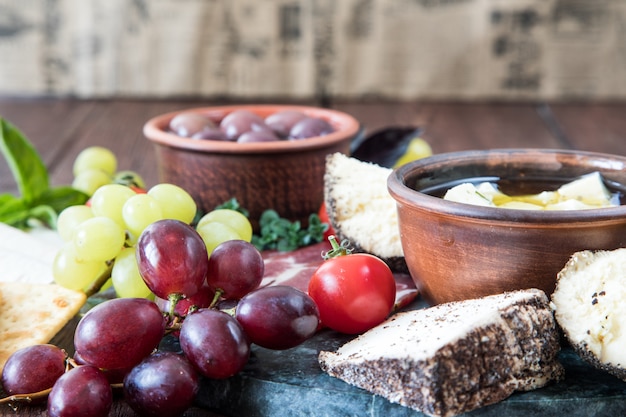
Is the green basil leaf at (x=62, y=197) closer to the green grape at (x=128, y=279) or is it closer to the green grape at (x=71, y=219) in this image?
the green grape at (x=71, y=219)

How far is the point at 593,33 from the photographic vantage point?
2588mm

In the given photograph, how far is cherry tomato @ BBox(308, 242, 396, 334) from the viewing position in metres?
0.92

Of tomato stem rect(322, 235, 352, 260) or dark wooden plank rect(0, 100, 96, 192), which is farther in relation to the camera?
dark wooden plank rect(0, 100, 96, 192)

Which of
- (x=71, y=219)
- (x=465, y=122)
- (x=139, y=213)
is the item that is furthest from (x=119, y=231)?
(x=465, y=122)

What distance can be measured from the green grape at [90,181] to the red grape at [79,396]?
0.70 metres

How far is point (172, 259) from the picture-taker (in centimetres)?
84

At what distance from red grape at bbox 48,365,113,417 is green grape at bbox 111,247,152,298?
8.9 inches

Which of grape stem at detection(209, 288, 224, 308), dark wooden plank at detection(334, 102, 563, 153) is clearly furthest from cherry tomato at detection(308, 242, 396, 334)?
dark wooden plank at detection(334, 102, 563, 153)

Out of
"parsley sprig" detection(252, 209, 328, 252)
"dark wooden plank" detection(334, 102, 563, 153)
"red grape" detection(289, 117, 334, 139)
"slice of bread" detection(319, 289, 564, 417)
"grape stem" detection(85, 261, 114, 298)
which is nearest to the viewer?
"slice of bread" detection(319, 289, 564, 417)

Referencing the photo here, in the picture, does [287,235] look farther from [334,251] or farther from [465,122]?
[465,122]

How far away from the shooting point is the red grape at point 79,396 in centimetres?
75

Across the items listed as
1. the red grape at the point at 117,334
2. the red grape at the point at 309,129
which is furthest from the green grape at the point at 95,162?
the red grape at the point at 117,334

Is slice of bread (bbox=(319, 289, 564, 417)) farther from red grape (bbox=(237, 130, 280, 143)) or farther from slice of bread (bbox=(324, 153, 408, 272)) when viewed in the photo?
red grape (bbox=(237, 130, 280, 143))

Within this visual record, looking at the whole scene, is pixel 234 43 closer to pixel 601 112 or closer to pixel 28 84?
pixel 28 84
